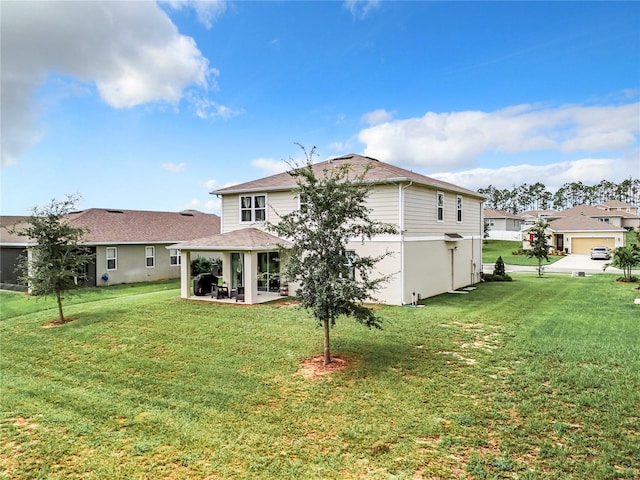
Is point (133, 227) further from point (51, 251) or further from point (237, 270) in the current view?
point (51, 251)

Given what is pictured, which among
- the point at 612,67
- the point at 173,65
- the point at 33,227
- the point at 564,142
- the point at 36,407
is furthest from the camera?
the point at 564,142

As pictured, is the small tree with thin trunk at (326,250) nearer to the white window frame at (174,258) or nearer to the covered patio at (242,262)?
the covered patio at (242,262)

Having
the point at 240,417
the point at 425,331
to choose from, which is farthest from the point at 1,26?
the point at 425,331

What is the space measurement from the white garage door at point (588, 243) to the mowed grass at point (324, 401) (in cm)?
4054

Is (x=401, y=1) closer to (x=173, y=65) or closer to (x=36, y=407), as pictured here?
(x=173, y=65)

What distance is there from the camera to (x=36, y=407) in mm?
7051

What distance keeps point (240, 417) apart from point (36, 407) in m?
4.03

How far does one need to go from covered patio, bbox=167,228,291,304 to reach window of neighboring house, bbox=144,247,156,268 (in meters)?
9.80

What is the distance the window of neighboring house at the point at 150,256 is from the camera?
26.5 m

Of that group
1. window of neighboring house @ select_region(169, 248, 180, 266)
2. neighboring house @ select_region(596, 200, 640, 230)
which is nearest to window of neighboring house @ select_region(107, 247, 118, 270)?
window of neighboring house @ select_region(169, 248, 180, 266)

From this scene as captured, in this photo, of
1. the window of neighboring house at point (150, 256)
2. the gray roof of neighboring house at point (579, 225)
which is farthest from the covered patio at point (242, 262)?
the gray roof of neighboring house at point (579, 225)

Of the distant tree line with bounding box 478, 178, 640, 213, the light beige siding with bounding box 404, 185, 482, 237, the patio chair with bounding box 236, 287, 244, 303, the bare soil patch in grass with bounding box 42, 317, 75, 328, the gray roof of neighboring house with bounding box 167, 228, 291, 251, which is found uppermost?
the distant tree line with bounding box 478, 178, 640, 213

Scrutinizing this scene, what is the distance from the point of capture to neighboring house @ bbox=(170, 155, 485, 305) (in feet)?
51.4

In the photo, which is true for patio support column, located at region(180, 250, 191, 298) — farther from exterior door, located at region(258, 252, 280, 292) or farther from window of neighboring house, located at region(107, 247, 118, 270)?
window of neighboring house, located at region(107, 247, 118, 270)
